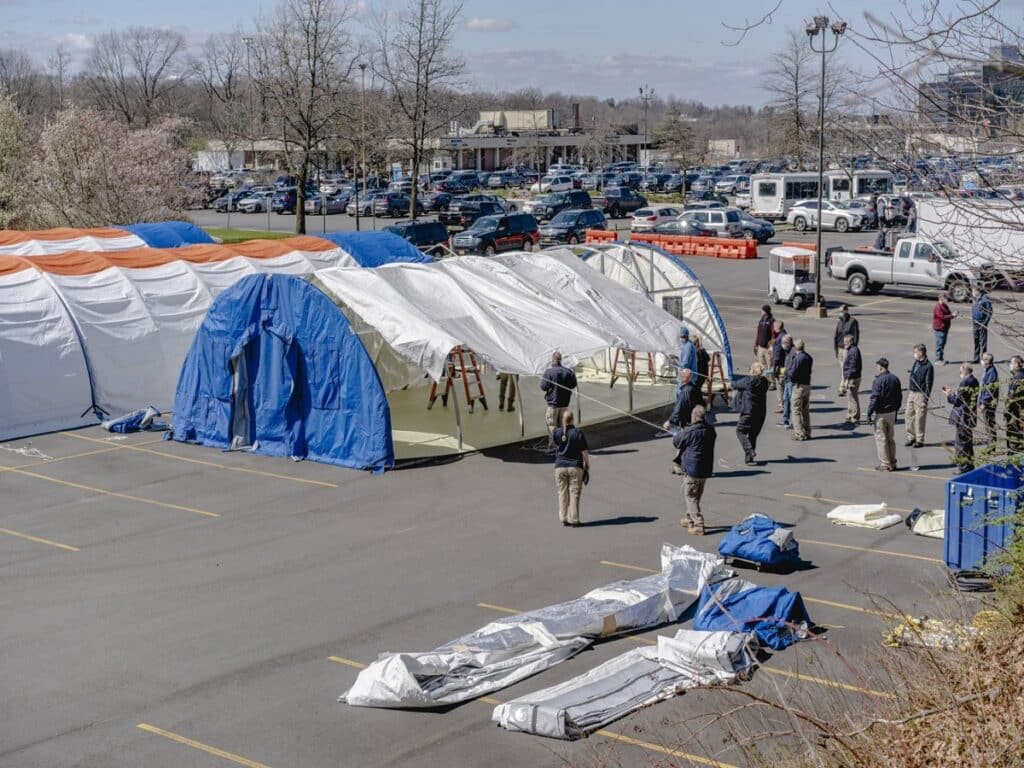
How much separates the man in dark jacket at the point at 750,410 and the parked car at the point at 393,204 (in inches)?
2047

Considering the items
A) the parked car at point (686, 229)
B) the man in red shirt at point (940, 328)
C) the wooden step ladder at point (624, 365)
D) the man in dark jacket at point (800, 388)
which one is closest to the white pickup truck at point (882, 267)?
the man in red shirt at point (940, 328)

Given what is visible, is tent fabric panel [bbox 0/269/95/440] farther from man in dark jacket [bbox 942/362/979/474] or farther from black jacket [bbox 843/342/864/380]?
man in dark jacket [bbox 942/362/979/474]

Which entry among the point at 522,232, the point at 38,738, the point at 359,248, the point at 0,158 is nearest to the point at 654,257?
the point at 359,248

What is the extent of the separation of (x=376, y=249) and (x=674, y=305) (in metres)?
8.73

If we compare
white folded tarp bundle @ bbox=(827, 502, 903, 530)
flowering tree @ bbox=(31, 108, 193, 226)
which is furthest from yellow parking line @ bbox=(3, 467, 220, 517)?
flowering tree @ bbox=(31, 108, 193, 226)

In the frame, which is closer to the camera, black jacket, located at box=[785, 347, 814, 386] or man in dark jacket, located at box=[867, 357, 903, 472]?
man in dark jacket, located at box=[867, 357, 903, 472]

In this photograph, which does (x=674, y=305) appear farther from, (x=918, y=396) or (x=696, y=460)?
(x=696, y=460)

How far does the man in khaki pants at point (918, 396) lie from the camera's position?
20.0 meters

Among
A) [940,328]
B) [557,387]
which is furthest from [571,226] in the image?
[557,387]

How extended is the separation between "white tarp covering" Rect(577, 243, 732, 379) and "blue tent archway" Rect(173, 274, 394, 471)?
318 inches

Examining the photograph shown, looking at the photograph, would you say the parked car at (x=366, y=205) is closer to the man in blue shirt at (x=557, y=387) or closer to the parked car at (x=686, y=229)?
the parked car at (x=686, y=229)

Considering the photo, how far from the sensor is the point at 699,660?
11750 millimetres

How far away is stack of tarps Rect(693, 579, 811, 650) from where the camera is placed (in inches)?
489

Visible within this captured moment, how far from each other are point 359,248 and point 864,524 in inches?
715
